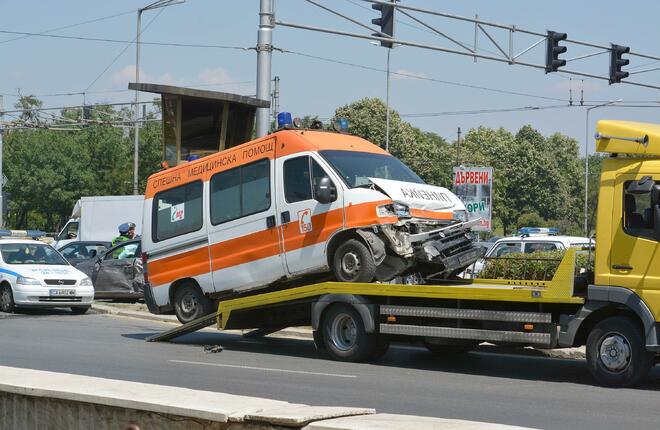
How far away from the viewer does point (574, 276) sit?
11969 mm

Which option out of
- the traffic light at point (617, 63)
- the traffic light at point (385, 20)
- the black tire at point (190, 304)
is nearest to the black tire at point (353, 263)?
the black tire at point (190, 304)

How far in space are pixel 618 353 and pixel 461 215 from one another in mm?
3550

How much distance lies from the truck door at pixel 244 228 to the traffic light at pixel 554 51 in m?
13.0

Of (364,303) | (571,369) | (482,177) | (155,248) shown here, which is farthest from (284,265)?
(482,177)

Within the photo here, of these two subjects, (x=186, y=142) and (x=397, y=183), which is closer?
(x=397, y=183)

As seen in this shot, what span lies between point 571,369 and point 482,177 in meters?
14.8

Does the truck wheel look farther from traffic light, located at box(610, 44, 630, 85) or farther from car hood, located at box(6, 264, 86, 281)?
traffic light, located at box(610, 44, 630, 85)

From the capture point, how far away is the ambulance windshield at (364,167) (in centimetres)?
1378

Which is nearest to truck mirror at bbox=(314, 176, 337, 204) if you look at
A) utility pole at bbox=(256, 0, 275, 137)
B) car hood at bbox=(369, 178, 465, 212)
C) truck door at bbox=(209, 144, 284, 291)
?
car hood at bbox=(369, 178, 465, 212)

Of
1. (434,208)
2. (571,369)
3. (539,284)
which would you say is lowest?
(571,369)

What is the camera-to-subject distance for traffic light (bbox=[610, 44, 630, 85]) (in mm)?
26848

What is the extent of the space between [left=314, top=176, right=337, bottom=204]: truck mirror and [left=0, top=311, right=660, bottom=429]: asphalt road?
2201 mm

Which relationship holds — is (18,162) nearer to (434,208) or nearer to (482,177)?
(482,177)

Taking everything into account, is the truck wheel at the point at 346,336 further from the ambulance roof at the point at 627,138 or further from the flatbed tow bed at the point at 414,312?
the ambulance roof at the point at 627,138
